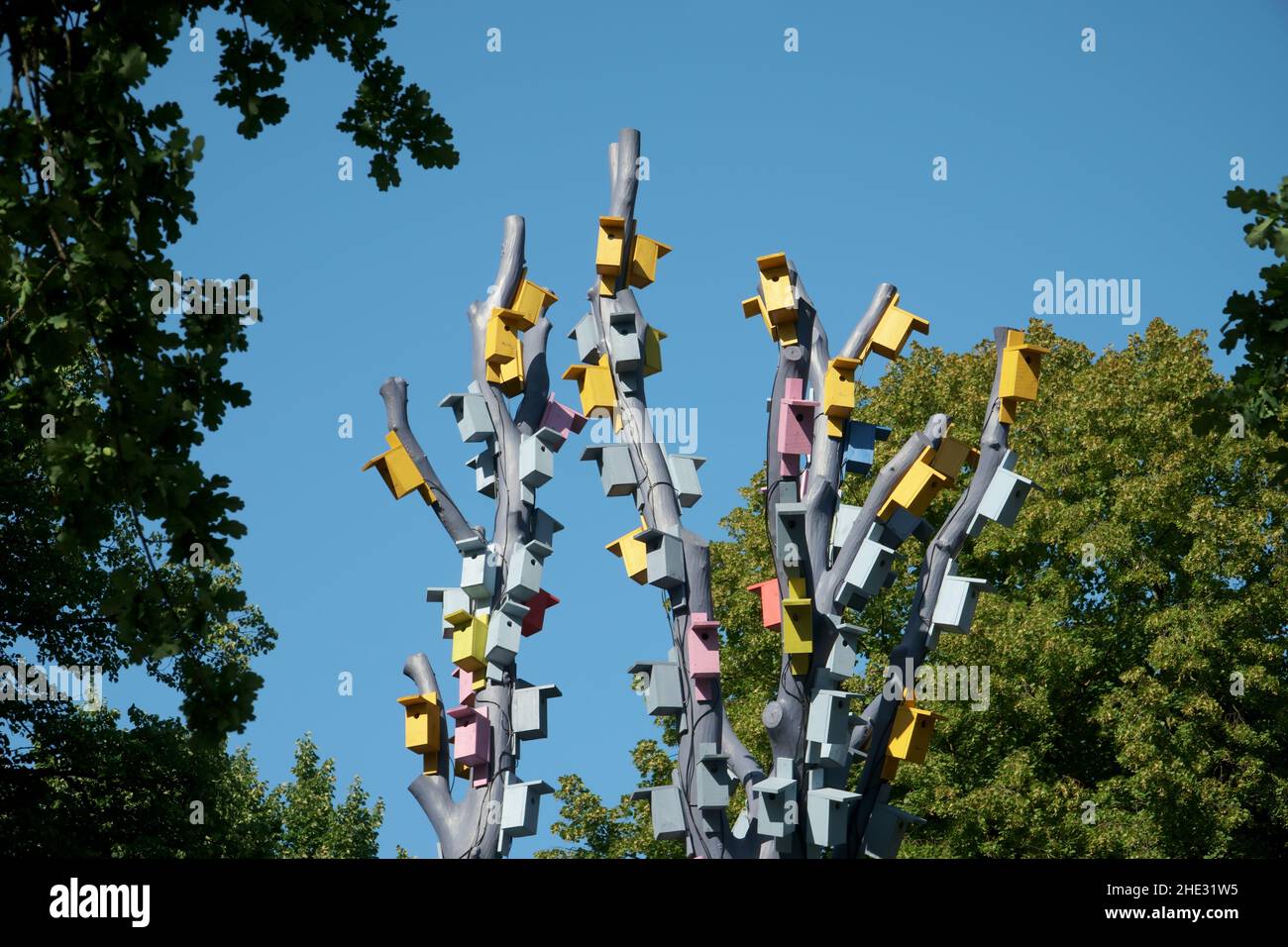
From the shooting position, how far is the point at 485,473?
1467 centimetres

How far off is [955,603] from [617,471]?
286 centimetres

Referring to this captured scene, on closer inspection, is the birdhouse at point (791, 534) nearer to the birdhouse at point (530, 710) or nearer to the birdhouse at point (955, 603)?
the birdhouse at point (955, 603)

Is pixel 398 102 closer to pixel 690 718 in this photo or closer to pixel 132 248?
pixel 132 248

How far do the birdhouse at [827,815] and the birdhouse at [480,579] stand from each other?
3092 mm

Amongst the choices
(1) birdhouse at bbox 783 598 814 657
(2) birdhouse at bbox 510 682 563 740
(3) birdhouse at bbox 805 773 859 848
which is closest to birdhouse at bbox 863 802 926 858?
(3) birdhouse at bbox 805 773 859 848

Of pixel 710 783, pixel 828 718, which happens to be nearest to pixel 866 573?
pixel 828 718

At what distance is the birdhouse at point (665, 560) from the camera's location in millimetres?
13227

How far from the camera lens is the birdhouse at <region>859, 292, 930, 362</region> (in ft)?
47.0

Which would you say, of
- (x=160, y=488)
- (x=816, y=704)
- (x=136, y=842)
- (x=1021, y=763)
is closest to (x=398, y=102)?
(x=160, y=488)

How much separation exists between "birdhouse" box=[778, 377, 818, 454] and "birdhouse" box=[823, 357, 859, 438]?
138mm

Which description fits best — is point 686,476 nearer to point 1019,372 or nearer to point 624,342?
point 624,342

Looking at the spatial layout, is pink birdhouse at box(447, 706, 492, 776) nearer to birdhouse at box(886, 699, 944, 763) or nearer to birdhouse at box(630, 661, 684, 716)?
birdhouse at box(630, 661, 684, 716)
